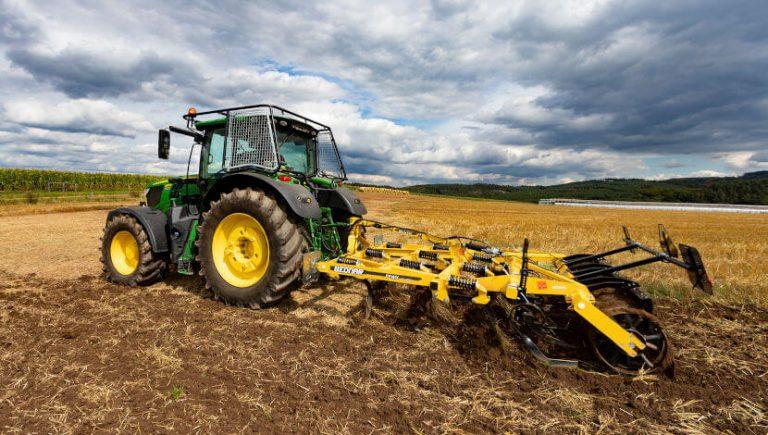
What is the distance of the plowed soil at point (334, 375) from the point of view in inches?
96.8

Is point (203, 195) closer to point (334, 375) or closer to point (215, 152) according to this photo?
point (215, 152)

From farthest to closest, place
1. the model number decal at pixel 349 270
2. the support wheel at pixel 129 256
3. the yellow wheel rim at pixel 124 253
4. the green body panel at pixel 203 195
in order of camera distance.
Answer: the yellow wheel rim at pixel 124 253 < the support wheel at pixel 129 256 < the green body panel at pixel 203 195 < the model number decal at pixel 349 270

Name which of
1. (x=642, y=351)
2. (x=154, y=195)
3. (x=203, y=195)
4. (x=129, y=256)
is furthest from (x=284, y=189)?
(x=642, y=351)

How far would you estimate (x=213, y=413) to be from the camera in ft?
8.22

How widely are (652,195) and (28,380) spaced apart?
90591mm

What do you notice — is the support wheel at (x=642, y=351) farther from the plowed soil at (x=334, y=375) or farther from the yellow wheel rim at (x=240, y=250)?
the yellow wheel rim at (x=240, y=250)

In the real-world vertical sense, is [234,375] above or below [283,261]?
below

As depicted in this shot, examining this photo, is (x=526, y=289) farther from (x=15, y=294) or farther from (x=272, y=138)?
(x=15, y=294)

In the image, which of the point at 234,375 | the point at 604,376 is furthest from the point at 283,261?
the point at 604,376

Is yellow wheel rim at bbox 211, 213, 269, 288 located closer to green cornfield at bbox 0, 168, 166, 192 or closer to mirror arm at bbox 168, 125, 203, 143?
mirror arm at bbox 168, 125, 203, 143

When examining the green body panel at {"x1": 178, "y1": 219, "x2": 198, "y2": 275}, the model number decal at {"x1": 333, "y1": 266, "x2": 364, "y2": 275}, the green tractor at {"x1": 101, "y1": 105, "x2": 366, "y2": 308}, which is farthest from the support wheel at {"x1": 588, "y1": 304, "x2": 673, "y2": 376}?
the green body panel at {"x1": 178, "y1": 219, "x2": 198, "y2": 275}

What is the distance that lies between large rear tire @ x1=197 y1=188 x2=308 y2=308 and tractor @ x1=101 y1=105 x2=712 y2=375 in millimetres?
13

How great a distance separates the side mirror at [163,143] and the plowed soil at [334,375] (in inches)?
80.6

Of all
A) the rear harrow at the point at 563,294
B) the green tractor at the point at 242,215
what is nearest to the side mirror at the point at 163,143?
the green tractor at the point at 242,215
